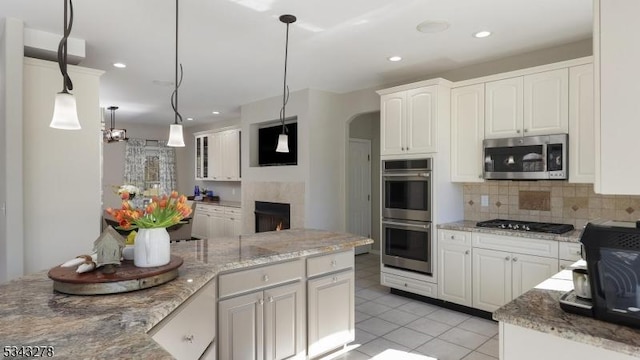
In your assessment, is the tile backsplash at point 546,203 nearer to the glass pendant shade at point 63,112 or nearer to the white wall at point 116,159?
the glass pendant shade at point 63,112

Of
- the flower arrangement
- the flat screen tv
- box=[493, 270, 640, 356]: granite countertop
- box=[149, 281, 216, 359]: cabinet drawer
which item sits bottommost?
box=[149, 281, 216, 359]: cabinet drawer

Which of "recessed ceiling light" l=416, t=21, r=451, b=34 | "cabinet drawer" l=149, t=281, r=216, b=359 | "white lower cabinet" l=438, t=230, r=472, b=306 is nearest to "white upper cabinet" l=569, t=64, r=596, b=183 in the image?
"white lower cabinet" l=438, t=230, r=472, b=306

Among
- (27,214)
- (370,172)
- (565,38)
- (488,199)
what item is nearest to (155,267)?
(27,214)

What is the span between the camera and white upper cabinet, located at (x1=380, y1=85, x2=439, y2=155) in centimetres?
391

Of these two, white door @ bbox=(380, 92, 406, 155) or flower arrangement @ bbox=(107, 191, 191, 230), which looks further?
white door @ bbox=(380, 92, 406, 155)

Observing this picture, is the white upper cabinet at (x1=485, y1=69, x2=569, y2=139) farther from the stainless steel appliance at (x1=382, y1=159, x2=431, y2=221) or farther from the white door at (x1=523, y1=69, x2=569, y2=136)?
the stainless steel appliance at (x1=382, y1=159, x2=431, y2=221)

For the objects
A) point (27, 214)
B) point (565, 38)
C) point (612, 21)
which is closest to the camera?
point (612, 21)

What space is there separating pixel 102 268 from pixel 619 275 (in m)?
2.10

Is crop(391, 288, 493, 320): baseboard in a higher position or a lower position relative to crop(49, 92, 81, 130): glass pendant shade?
lower

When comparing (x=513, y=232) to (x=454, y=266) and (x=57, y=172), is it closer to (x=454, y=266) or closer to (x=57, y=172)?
(x=454, y=266)

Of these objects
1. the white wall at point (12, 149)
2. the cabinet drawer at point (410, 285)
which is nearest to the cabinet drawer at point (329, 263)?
the cabinet drawer at point (410, 285)

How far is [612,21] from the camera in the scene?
4.10 feet

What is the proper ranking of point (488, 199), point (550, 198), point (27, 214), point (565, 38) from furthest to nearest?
1. point (488, 199)
2. point (550, 198)
3. point (565, 38)
4. point (27, 214)

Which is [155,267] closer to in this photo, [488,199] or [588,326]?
[588,326]
